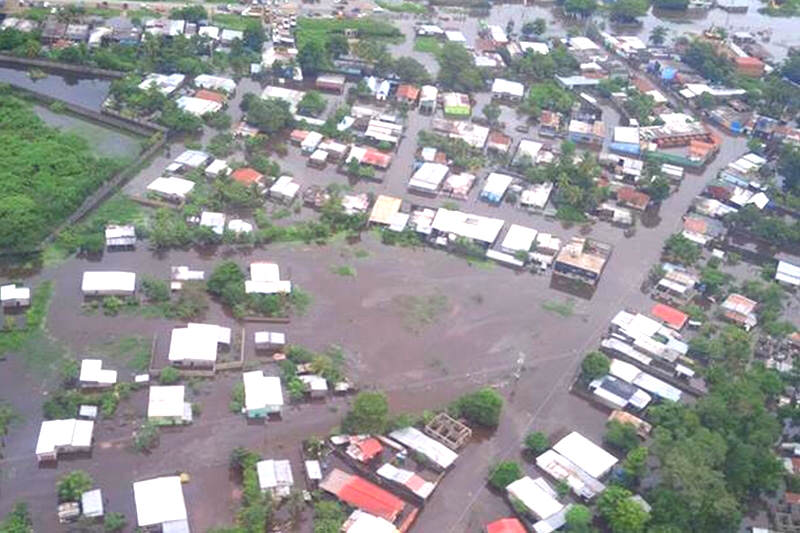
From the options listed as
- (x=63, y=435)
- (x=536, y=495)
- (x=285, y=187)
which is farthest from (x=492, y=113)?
(x=63, y=435)

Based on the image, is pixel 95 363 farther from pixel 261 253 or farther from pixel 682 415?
pixel 682 415

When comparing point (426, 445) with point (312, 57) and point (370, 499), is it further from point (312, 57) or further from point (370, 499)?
point (312, 57)

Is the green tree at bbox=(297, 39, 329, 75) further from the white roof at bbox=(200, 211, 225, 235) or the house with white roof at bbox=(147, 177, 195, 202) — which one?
the white roof at bbox=(200, 211, 225, 235)

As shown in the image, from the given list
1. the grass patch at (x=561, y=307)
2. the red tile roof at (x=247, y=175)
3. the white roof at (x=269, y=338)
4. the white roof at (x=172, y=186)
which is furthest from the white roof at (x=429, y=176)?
the white roof at (x=269, y=338)

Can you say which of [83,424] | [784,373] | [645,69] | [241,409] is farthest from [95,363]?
[645,69]

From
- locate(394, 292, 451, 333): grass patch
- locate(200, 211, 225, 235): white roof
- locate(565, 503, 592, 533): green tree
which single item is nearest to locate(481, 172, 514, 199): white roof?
locate(394, 292, 451, 333): grass patch

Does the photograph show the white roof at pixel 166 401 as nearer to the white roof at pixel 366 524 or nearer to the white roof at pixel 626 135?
the white roof at pixel 366 524
